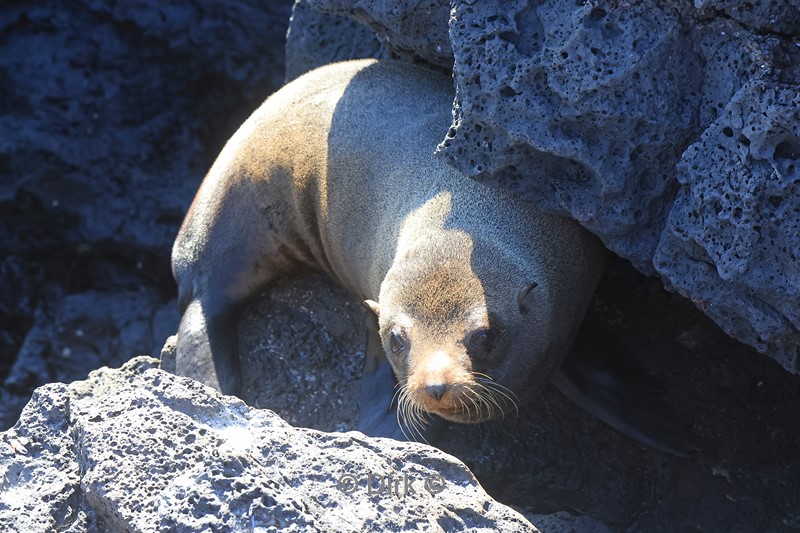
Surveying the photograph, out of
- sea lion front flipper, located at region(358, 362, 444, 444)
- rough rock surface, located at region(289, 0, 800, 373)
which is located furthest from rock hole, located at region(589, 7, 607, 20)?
sea lion front flipper, located at region(358, 362, 444, 444)

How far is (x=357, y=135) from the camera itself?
602cm

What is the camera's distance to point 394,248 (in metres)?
5.54

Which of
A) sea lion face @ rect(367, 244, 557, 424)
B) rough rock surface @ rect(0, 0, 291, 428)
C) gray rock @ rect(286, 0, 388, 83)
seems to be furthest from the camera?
rough rock surface @ rect(0, 0, 291, 428)

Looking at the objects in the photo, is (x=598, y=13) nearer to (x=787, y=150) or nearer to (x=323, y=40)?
(x=787, y=150)

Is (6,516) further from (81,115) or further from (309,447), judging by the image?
(81,115)

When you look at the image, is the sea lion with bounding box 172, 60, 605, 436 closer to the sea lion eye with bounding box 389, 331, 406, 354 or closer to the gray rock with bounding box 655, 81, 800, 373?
the sea lion eye with bounding box 389, 331, 406, 354

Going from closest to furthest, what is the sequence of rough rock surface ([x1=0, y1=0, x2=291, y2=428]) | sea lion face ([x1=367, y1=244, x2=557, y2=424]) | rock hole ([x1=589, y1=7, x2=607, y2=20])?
1. rock hole ([x1=589, y1=7, x2=607, y2=20])
2. sea lion face ([x1=367, y1=244, x2=557, y2=424])
3. rough rock surface ([x1=0, y1=0, x2=291, y2=428])

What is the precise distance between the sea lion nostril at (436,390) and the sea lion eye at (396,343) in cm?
36

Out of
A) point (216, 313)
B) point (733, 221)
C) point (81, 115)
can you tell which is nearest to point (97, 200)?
point (81, 115)

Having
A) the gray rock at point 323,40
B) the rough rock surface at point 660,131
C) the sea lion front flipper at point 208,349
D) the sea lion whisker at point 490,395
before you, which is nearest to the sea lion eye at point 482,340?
the sea lion whisker at point 490,395

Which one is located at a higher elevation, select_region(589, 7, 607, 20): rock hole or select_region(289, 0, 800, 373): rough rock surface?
select_region(589, 7, 607, 20): rock hole

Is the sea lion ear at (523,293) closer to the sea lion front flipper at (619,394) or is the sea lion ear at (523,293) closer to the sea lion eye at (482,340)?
the sea lion eye at (482,340)

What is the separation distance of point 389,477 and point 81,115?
6.00m

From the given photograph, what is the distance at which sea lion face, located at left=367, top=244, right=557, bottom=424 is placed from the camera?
4.82 meters
